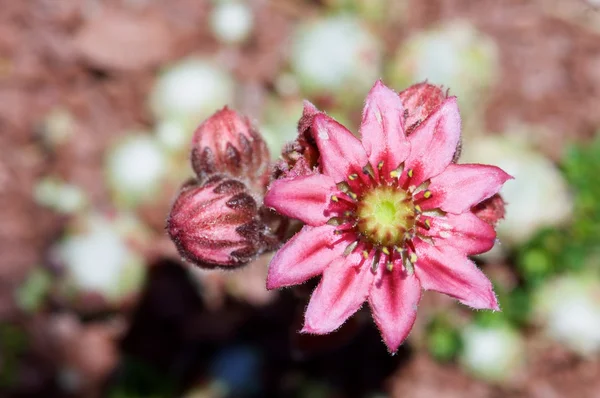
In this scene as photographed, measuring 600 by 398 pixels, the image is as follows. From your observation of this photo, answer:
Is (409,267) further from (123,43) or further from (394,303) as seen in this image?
(123,43)

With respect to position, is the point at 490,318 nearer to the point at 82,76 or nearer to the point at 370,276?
the point at 370,276

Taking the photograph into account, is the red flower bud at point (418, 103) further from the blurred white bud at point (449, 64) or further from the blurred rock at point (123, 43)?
the blurred rock at point (123, 43)

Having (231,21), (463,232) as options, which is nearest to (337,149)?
(463,232)

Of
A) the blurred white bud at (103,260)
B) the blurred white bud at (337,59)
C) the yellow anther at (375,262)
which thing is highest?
the blurred white bud at (337,59)

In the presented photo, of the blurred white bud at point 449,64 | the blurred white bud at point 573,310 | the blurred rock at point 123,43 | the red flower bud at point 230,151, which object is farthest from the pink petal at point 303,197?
the blurred rock at point 123,43

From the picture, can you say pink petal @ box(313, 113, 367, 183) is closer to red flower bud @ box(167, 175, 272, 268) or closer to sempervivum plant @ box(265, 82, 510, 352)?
sempervivum plant @ box(265, 82, 510, 352)

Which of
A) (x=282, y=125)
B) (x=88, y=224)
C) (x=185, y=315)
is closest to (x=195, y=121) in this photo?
(x=282, y=125)

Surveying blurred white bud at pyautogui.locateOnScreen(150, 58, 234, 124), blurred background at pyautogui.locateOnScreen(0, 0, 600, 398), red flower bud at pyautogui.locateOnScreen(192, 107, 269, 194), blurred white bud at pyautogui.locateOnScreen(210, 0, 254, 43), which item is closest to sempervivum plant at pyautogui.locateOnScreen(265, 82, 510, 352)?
red flower bud at pyautogui.locateOnScreen(192, 107, 269, 194)
